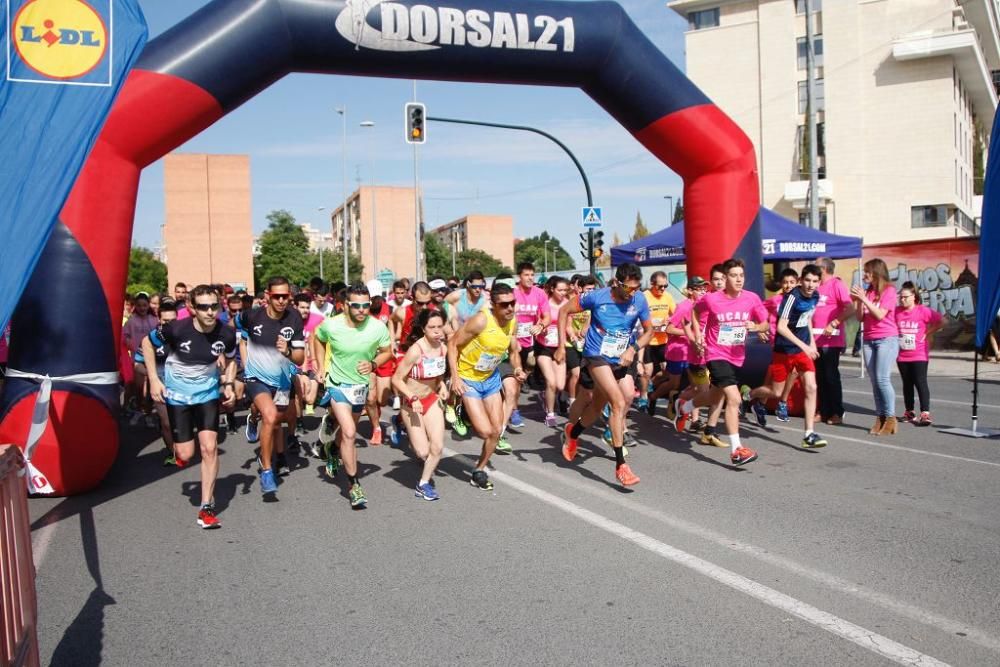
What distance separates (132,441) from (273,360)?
13.7ft

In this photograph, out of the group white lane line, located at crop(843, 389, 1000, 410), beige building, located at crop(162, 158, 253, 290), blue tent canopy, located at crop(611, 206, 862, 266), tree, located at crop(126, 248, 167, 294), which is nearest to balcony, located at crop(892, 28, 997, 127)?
blue tent canopy, located at crop(611, 206, 862, 266)

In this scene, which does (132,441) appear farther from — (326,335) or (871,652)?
(871,652)

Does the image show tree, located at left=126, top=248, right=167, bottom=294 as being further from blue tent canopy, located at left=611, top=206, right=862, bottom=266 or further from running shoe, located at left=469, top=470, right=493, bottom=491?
running shoe, located at left=469, top=470, right=493, bottom=491

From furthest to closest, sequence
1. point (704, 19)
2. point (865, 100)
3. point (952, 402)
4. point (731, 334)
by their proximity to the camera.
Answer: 1. point (704, 19)
2. point (865, 100)
3. point (952, 402)
4. point (731, 334)

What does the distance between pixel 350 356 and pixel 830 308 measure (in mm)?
5896

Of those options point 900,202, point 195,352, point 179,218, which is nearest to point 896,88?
point 900,202

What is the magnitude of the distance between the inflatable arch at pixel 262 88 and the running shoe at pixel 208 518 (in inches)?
65.6

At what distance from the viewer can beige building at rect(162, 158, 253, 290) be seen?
3081 inches

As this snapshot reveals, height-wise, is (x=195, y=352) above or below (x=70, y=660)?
above

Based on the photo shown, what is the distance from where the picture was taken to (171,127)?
26.5ft

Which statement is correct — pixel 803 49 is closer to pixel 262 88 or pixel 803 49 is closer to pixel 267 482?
pixel 262 88

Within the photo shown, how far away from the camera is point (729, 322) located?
8.24m

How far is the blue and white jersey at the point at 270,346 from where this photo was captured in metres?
7.27

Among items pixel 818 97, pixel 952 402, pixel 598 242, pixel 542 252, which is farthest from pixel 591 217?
pixel 542 252
